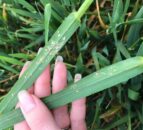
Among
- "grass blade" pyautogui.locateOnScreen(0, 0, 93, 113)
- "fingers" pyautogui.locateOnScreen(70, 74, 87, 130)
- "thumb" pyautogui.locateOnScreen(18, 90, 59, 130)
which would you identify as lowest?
"fingers" pyautogui.locateOnScreen(70, 74, 87, 130)

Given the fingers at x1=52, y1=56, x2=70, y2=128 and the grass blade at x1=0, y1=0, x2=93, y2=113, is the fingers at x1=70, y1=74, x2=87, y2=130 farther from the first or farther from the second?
the grass blade at x1=0, y1=0, x2=93, y2=113

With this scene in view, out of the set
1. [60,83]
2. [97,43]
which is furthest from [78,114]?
[97,43]

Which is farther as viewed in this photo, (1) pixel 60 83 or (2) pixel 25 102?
(1) pixel 60 83

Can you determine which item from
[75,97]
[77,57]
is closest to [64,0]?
[77,57]

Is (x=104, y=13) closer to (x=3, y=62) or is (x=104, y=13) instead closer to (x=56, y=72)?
(x=56, y=72)

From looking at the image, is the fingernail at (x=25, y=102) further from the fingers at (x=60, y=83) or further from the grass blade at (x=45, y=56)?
the fingers at (x=60, y=83)

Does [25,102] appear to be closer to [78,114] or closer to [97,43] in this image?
[78,114]

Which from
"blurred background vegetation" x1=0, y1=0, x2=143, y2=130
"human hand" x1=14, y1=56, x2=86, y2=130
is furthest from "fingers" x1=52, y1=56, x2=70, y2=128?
"blurred background vegetation" x1=0, y1=0, x2=143, y2=130
